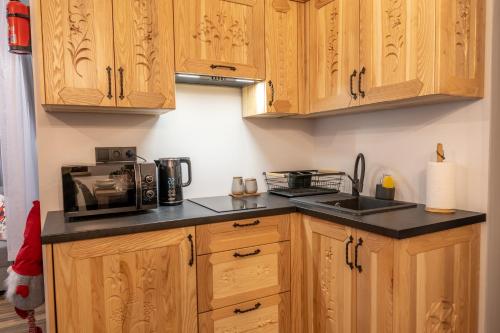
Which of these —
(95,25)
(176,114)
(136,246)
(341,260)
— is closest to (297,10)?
(176,114)

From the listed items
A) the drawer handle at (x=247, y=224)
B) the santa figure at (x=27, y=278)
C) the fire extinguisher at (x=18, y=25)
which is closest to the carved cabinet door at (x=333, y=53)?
the drawer handle at (x=247, y=224)

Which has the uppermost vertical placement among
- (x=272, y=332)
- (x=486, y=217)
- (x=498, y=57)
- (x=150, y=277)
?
(x=498, y=57)

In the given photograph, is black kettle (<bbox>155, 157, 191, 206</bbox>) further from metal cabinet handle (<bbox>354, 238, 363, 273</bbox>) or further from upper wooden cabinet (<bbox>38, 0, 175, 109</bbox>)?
metal cabinet handle (<bbox>354, 238, 363, 273</bbox>)

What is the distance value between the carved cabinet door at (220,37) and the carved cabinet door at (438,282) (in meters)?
1.31

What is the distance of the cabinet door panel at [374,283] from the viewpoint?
1.36m

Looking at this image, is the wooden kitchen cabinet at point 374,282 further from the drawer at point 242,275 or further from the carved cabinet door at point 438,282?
the drawer at point 242,275

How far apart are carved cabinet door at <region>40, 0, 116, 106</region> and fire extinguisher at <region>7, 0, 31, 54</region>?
0.28 meters

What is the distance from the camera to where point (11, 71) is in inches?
110

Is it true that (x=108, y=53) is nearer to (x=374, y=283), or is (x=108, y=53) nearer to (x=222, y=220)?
(x=222, y=220)

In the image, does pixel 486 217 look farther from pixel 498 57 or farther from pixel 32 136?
pixel 32 136

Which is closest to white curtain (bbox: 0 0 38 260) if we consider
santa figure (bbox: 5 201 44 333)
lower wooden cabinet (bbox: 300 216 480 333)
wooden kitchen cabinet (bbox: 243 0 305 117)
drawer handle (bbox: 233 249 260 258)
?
santa figure (bbox: 5 201 44 333)

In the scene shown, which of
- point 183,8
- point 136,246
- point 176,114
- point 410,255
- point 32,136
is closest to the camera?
point 410,255

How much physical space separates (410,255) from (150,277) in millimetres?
1120

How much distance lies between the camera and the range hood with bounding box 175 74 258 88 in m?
1.98
